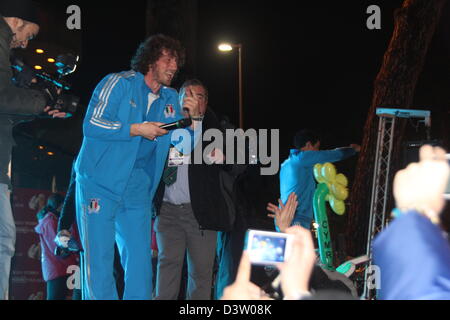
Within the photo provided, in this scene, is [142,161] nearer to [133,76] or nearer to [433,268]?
[133,76]

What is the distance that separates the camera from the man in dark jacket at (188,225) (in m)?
3.73

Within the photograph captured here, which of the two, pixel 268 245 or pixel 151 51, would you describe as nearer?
pixel 268 245

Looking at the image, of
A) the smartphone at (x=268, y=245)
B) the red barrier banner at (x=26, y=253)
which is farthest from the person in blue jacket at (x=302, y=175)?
the red barrier banner at (x=26, y=253)

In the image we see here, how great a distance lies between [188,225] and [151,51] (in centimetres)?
126

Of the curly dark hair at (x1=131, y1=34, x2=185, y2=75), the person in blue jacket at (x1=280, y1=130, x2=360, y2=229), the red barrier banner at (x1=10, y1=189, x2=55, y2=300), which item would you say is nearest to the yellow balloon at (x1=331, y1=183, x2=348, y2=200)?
the person in blue jacket at (x1=280, y1=130, x2=360, y2=229)

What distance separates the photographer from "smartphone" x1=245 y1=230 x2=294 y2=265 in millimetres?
1905

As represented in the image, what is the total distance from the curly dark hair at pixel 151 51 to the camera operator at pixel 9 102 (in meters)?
0.75

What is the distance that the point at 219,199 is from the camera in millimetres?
3949

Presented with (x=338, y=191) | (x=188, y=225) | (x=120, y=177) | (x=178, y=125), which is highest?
(x=178, y=125)

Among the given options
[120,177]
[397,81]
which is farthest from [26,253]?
[397,81]

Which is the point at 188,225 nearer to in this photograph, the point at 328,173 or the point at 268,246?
the point at 268,246

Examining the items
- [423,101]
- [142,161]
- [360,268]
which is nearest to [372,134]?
[360,268]

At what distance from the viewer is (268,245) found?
192 cm

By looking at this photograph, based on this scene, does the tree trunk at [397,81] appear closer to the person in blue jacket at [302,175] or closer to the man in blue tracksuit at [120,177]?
the person in blue jacket at [302,175]
